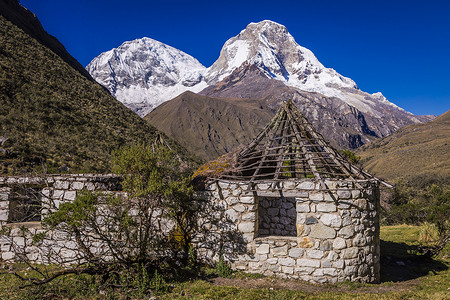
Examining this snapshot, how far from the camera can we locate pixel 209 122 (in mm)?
90625

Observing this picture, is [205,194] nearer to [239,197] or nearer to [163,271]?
[239,197]

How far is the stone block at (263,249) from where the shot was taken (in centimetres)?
688

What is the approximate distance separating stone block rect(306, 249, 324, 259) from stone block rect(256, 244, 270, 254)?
921mm

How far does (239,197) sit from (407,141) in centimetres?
5300

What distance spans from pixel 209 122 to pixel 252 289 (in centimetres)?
8559

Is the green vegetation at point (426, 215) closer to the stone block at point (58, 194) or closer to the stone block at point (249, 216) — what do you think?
the stone block at point (249, 216)

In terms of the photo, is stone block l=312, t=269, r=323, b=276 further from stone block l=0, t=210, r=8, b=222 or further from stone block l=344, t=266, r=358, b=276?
stone block l=0, t=210, r=8, b=222

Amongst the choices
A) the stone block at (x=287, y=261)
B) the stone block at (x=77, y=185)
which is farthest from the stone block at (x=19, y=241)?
the stone block at (x=287, y=261)

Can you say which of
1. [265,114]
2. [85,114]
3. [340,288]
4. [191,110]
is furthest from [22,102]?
[265,114]

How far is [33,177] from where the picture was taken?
7.82 m

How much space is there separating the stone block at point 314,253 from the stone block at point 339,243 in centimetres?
34

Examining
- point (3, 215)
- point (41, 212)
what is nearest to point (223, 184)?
point (41, 212)

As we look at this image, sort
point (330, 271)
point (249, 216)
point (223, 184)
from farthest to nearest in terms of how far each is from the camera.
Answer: point (223, 184)
point (249, 216)
point (330, 271)

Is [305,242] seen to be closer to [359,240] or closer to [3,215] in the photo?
[359,240]
